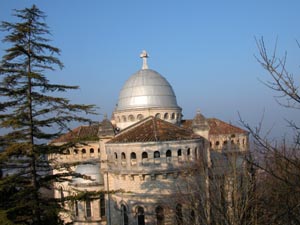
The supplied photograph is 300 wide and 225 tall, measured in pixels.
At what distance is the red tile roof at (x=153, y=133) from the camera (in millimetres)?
21516

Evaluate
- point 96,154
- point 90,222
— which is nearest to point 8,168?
point 90,222

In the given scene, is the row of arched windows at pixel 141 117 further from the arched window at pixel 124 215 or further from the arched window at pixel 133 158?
the arched window at pixel 124 215

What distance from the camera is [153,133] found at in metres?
22.0

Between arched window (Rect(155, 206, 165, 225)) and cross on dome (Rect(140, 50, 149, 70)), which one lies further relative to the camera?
cross on dome (Rect(140, 50, 149, 70))

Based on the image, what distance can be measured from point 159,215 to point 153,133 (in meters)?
5.47

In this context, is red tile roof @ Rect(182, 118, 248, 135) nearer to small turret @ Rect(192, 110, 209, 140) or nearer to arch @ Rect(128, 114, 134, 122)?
arch @ Rect(128, 114, 134, 122)

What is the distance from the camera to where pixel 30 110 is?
12.8 meters

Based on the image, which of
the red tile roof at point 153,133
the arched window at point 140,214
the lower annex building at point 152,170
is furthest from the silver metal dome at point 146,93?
the arched window at point 140,214

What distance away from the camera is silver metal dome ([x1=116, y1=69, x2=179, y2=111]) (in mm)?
28188

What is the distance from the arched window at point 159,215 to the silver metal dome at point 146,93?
9.52 metres

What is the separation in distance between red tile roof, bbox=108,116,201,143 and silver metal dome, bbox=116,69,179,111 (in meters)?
4.30

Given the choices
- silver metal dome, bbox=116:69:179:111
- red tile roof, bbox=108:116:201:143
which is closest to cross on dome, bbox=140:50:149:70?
silver metal dome, bbox=116:69:179:111

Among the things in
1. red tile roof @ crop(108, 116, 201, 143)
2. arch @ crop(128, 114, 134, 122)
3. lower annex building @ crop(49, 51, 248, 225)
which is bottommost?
lower annex building @ crop(49, 51, 248, 225)

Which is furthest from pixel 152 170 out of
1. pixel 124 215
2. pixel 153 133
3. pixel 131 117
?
pixel 131 117
